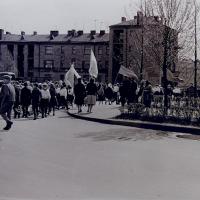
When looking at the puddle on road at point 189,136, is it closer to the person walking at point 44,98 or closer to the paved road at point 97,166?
the paved road at point 97,166

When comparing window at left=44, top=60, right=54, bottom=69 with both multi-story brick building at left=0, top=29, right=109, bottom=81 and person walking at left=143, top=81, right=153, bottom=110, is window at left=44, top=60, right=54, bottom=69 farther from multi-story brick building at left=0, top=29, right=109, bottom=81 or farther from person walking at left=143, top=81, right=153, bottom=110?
person walking at left=143, top=81, right=153, bottom=110

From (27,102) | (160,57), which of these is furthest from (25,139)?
(160,57)

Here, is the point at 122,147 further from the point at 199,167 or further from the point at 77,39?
the point at 77,39

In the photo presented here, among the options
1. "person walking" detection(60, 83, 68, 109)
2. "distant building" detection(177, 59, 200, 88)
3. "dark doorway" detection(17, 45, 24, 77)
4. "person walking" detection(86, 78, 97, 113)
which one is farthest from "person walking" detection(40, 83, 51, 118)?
"dark doorway" detection(17, 45, 24, 77)

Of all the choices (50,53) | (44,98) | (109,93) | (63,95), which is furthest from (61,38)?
(44,98)

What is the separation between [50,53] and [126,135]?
8246cm

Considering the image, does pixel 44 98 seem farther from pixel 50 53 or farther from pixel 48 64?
pixel 48 64

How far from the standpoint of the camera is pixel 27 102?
2305 centimetres

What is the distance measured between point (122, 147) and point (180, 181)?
14.4 feet

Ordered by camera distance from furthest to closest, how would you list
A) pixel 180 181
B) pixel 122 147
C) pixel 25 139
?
pixel 25 139
pixel 122 147
pixel 180 181

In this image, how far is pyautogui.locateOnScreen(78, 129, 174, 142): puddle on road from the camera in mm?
15125

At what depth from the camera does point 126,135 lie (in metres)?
16.1

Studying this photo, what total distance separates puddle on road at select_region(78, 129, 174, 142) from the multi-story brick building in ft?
248

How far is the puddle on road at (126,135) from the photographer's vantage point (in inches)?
595
